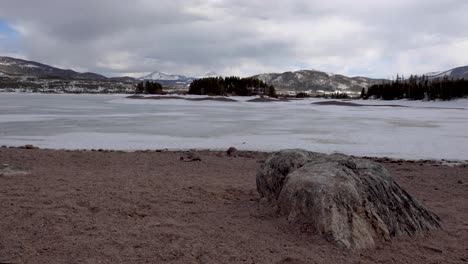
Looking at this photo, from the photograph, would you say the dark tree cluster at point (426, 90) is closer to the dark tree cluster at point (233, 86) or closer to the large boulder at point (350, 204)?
the dark tree cluster at point (233, 86)

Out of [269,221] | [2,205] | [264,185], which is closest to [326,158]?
[264,185]

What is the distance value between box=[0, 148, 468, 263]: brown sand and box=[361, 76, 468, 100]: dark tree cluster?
63.4 m

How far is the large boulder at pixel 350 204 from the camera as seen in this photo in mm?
5246

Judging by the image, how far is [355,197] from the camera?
5.49 meters

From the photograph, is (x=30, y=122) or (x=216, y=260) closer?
(x=216, y=260)

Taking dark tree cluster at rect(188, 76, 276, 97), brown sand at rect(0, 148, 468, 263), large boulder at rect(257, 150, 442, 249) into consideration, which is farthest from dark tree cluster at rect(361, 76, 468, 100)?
large boulder at rect(257, 150, 442, 249)

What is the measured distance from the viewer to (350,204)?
541 cm

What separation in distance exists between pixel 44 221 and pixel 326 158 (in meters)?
4.01

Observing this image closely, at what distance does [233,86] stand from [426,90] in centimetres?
3642

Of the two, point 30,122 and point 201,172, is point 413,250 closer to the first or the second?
point 201,172

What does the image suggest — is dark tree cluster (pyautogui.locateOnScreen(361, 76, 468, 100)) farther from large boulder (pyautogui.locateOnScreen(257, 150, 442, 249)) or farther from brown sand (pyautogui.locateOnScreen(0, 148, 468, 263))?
large boulder (pyautogui.locateOnScreen(257, 150, 442, 249))

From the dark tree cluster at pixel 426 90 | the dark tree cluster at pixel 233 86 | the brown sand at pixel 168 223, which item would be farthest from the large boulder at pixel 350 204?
the dark tree cluster at pixel 233 86

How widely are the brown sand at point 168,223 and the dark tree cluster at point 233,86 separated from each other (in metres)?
75.8

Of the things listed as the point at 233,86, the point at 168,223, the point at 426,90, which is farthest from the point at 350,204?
the point at 233,86
